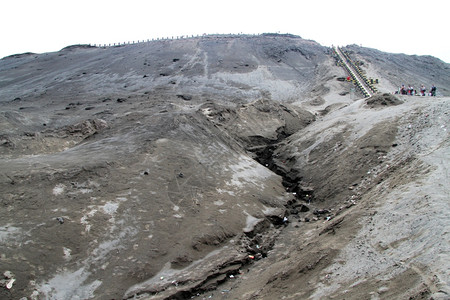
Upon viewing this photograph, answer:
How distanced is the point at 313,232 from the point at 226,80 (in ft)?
87.1

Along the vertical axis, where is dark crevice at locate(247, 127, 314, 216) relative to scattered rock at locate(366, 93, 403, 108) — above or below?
below

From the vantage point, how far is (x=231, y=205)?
41.0 feet

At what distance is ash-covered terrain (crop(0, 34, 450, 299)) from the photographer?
755cm

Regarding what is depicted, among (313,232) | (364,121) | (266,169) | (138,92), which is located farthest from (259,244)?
(138,92)

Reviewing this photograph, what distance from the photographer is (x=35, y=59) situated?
160ft

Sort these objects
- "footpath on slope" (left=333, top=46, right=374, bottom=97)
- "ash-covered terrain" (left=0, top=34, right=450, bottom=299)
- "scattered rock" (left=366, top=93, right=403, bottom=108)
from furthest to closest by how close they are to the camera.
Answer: "footpath on slope" (left=333, top=46, right=374, bottom=97) < "scattered rock" (left=366, top=93, right=403, bottom=108) < "ash-covered terrain" (left=0, top=34, right=450, bottom=299)

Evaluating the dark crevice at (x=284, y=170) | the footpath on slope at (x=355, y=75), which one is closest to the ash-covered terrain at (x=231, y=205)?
the dark crevice at (x=284, y=170)

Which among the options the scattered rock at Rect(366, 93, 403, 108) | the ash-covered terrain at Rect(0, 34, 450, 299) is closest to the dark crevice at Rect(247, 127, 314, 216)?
the ash-covered terrain at Rect(0, 34, 450, 299)

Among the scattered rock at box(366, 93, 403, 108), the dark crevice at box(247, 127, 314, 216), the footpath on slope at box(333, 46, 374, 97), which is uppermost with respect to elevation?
the footpath on slope at box(333, 46, 374, 97)

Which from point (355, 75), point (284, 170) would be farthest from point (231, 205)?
point (355, 75)

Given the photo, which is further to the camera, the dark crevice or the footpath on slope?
the footpath on slope

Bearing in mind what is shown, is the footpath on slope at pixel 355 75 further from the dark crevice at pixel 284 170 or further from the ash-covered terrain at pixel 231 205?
the dark crevice at pixel 284 170

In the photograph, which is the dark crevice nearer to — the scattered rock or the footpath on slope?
the scattered rock

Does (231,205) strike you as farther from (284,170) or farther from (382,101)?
(382,101)
